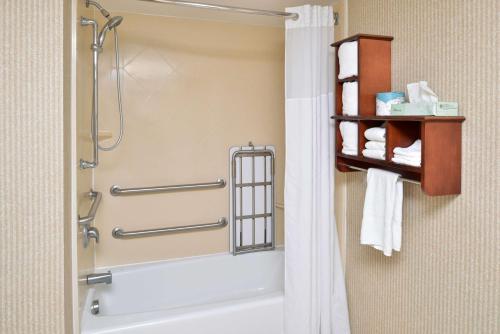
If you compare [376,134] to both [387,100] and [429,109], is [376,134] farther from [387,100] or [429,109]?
[429,109]

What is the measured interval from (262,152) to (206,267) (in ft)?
3.23

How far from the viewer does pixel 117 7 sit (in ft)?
8.11

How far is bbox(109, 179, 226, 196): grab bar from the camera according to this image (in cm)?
259

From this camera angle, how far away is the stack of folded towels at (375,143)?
166 centimetres

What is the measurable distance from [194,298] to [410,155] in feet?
6.32

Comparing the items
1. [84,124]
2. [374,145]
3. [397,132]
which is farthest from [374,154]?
[84,124]

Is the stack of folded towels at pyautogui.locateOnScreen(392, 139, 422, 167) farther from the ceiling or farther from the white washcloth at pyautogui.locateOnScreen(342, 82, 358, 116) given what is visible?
the ceiling

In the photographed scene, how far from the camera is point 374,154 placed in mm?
1711

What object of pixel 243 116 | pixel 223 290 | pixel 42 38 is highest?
pixel 42 38

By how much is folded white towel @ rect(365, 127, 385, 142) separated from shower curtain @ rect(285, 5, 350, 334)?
37 cm

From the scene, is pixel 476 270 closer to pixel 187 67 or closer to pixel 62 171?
pixel 62 171

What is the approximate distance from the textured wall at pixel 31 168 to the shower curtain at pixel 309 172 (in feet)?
3.78

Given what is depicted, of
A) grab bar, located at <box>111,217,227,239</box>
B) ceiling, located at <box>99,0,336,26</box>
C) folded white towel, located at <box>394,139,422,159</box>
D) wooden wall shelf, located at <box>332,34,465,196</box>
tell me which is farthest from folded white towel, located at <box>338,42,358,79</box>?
grab bar, located at <box>111,217,227,239</box>

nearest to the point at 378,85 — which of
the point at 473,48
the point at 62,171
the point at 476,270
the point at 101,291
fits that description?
the point at 473,48
